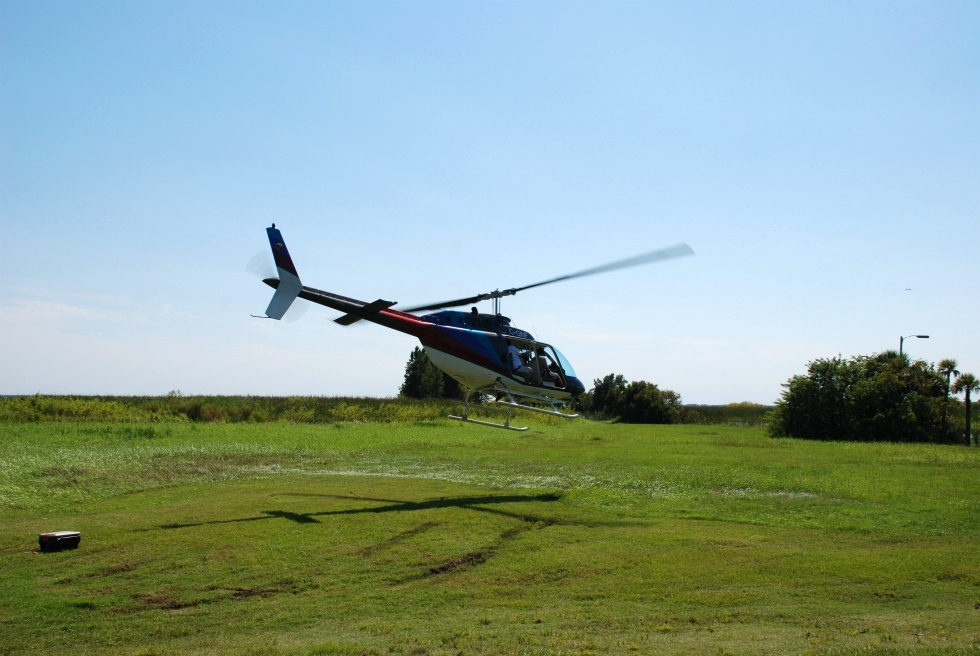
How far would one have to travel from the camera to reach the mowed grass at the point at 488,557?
863 centimetres

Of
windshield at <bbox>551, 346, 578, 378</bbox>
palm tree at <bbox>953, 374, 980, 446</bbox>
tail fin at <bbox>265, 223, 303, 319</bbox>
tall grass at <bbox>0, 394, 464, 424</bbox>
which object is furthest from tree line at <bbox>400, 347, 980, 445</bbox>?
tail fin at <bbox>265, 223, 303, 319</bbox>

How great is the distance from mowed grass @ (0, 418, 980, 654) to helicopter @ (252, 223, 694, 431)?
2533 mm

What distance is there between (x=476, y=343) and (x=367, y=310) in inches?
143

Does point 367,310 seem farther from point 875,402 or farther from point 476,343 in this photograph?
point 875,402

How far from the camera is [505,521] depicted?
1554 centimetres

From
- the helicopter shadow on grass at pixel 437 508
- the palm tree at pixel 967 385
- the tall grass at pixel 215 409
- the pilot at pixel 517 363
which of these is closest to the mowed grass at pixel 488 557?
the helicopter shadow on grass at pixel 437 508

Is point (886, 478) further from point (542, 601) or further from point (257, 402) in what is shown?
point (257, 402)

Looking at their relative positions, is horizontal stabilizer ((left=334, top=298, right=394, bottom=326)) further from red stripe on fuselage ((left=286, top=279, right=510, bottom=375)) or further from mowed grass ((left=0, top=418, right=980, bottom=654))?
mowed grass ((left=0, top=418, right=980, bottom=654))

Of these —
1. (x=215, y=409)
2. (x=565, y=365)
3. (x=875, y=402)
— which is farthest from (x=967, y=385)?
(x=215, y=409)

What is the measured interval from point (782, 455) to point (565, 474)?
10.3 meters

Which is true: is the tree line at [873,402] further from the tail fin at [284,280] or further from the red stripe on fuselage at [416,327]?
the tail fin at [284,280]

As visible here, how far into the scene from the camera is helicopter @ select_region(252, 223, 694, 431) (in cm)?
1983

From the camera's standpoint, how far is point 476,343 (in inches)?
Result: 894

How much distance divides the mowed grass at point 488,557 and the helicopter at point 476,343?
253 centimetres
